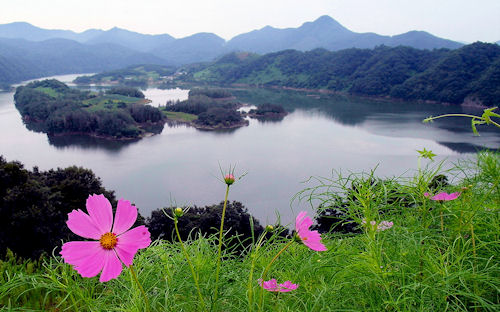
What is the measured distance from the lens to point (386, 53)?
3826 inches

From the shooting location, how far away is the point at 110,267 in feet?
2.96

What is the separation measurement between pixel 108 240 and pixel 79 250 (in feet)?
0.24

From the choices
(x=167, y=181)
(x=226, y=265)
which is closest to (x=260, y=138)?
(x=167, y=181)

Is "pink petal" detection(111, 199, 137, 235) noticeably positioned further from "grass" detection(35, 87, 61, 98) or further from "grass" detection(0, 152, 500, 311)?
"grass" detection(35, 87, 61, 98)

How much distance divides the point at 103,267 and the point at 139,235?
116 mm

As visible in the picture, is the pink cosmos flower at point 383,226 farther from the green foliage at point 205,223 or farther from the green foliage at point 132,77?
the green foliage at point 132,77

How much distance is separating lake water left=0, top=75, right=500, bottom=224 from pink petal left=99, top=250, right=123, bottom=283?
58.6 ft

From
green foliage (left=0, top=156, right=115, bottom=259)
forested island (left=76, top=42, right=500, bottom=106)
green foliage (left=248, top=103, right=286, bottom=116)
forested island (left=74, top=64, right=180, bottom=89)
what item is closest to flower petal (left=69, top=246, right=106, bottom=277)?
green foliage (left=0, top=156, right=115, bottom=259)

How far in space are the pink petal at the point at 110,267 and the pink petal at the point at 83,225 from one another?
7 centimetres

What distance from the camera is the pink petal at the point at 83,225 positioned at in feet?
3.11

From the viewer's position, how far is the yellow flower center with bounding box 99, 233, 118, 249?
95cm

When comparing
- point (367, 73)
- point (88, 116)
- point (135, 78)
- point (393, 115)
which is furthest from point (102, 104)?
point (135, 78)

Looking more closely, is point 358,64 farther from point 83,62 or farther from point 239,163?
point 83,62

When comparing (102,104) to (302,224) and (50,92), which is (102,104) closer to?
(50,92)
